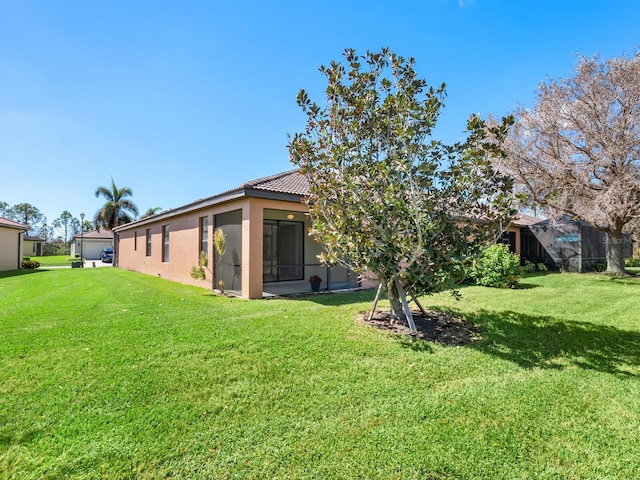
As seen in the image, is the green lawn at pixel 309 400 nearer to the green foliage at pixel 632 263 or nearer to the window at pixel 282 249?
the window at pixel 282 249

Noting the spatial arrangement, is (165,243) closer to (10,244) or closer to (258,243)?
(258,243)

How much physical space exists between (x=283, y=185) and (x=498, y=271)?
26.8ft

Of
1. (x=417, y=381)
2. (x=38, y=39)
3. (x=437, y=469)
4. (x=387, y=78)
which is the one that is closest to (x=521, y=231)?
(x=387, y=78)

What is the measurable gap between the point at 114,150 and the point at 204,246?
31.8 ft

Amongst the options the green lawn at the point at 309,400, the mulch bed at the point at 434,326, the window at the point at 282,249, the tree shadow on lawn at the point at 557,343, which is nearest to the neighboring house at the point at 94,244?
the window at the point at 282,249

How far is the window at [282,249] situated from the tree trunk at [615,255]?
14225 mm

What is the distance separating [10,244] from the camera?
21500 millimetres

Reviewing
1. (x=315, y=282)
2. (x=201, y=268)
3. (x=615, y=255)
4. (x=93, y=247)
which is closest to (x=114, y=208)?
(x=93, y=247)

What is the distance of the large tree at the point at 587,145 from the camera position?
1210 cm

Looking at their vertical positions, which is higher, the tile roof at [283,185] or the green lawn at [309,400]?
the tile roof at [283,185]

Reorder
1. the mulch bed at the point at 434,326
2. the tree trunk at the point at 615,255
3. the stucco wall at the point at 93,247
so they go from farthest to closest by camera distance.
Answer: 1. the stucco wall at the point at 93,247
2. the tree trunk at the point at 615,255
3. the mulch bed at the point at 434,326

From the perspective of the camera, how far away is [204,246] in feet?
39.7

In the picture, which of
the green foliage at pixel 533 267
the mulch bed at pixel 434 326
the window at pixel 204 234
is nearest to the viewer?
the mulch bed at pixel 434 326

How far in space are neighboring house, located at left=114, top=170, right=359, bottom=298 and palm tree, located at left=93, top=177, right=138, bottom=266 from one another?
23.8 metres
